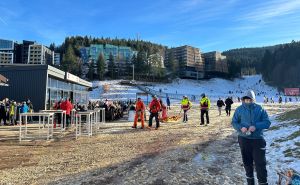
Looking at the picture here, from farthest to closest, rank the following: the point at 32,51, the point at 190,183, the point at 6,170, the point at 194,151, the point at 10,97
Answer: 1. the point at 32,51
2. the point at 10,97
3. the point at 194,151
4. the point at 6,170
5. the point at 190,183

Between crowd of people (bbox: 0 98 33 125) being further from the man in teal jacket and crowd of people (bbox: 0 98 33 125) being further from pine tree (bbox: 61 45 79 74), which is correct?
pine tree (bbox: 61 45 79 74)

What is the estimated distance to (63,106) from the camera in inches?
755

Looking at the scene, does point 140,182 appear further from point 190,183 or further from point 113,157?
point 113,157

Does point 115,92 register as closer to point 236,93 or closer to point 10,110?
point 236,93

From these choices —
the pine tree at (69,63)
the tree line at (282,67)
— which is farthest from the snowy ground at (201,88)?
the pine tree at (69,63)

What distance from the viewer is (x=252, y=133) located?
20.6ft

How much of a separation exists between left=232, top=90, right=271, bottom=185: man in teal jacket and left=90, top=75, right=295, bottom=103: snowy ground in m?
82.3

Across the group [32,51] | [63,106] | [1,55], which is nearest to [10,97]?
[63,106]

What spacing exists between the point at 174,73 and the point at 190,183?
469ft

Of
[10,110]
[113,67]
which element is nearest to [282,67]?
[113,67]

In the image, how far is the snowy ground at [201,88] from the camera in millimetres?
100625

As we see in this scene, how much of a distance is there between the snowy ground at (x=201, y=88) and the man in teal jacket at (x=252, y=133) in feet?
270

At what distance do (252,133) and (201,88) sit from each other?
447ft

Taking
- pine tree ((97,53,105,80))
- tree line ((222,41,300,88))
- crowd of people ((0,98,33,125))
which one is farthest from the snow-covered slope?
tree line ((222,41,300,88))
